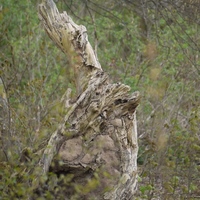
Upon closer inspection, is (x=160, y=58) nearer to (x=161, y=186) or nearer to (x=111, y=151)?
(x=161, y=186)

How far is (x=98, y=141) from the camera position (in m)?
4.95

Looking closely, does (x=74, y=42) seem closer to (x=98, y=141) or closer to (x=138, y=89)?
(x=98, y=141)

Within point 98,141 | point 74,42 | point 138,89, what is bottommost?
point 98,141

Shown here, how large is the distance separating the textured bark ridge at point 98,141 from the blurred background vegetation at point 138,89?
157 mm

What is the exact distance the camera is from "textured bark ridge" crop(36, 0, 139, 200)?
4.78 meters

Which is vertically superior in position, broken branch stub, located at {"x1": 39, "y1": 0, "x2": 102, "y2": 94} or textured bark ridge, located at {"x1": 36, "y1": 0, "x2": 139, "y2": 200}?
broken branch stub, located at {"x1": 39, "y1": 0, "x2": 102, "y2": 94}

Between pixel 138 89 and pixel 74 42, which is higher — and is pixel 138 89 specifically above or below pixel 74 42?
above

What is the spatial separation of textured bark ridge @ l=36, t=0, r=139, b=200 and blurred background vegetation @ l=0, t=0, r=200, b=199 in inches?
6.2

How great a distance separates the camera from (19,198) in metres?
4.34

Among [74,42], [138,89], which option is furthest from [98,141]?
[138,89]

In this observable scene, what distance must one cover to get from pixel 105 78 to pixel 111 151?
62 centimetres

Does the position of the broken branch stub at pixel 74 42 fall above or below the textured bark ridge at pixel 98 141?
above

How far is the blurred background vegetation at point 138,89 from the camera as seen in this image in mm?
5391

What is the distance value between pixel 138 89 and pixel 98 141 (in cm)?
429
